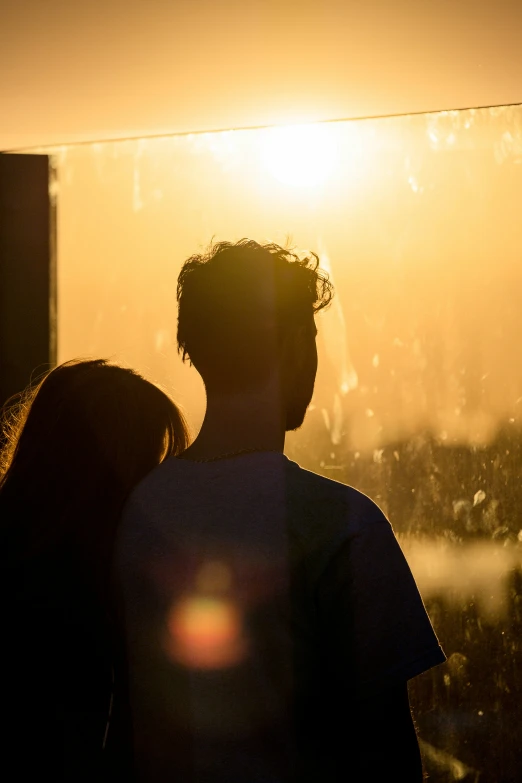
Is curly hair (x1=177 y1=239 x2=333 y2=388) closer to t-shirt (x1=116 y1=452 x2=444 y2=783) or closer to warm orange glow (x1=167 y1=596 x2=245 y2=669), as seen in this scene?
t-shirt (x1=116 y1=452 x2=444 y2=783)

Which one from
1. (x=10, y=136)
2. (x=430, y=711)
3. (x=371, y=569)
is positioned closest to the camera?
(x=371, y=569)

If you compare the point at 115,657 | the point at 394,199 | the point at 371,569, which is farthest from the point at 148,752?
the point at 394,199

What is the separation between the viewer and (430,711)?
69.9 inches

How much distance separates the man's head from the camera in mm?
975

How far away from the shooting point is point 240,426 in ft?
3.07

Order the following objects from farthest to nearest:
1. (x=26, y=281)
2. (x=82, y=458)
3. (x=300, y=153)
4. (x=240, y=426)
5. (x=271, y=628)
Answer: (x=26, y=281) → (x=300, y=153) → (x=82, y=458) → (x=240, y=426) → (x=271, y=628)

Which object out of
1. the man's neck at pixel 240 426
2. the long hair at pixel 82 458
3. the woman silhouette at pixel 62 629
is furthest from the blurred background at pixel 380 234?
the man's neck at pixel 240 426

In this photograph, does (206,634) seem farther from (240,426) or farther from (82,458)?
(82,458)

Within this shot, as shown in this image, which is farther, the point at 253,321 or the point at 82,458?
the point at 82,458

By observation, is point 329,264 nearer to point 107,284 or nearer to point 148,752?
point 107,284

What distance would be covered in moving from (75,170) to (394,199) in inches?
35.0


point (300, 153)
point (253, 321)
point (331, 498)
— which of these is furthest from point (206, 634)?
point (300, 153)

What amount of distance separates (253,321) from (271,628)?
0.38 meters

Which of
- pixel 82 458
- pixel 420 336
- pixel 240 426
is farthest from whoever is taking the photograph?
pixel 420 336
